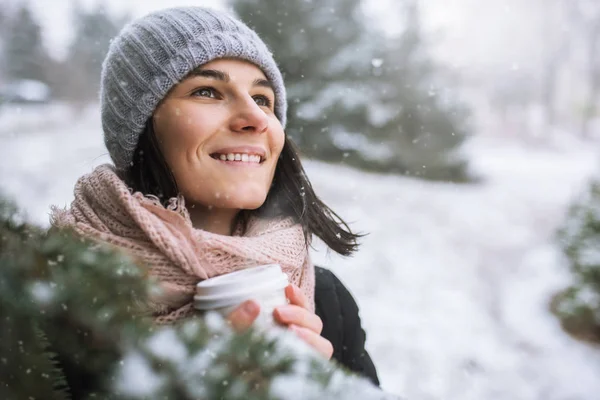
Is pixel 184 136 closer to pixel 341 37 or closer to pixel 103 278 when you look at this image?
pixel 103 278

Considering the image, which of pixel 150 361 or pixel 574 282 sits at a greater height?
pixel 150 361

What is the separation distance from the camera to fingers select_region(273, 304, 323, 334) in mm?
598

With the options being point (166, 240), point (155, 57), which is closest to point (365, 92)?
point (155, 57)

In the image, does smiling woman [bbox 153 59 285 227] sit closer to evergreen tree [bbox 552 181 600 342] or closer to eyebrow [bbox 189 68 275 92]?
eyebrow [bbox 189 68 275 92]

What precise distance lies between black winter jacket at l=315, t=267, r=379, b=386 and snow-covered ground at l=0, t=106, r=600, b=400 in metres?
0.07

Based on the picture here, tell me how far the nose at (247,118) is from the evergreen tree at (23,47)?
0.53 metres

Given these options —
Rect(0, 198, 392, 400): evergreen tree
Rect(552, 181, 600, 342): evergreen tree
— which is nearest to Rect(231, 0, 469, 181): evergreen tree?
Rect(0, 198, 392, 400): evergreen tree

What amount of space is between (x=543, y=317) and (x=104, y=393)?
12.1 ft

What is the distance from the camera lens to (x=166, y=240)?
2.26ft

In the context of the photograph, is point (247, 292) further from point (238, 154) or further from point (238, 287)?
point (238, 154)

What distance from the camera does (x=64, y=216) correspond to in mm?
787

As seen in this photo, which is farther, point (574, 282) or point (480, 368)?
point (574, 282)

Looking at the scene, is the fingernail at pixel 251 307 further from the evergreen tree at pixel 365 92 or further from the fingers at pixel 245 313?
the evergreen tree at pixel 365 92

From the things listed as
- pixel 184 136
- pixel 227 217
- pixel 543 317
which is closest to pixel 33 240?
pixel 184 136
